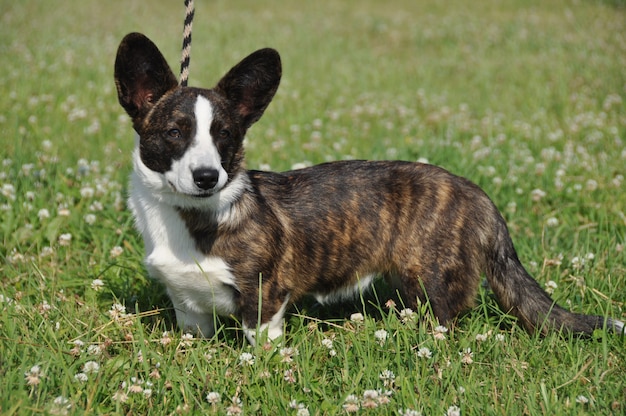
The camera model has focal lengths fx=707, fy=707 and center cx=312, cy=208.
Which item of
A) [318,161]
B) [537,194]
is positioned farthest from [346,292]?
[318,161]

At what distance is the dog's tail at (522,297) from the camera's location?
12.6 ft

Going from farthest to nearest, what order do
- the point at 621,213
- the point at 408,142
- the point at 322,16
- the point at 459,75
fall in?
the point at 322,16
the point at 459,75
the point at 408,142
the point at 621,213

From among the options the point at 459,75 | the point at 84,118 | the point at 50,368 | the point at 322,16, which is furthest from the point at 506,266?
the point at 322,16

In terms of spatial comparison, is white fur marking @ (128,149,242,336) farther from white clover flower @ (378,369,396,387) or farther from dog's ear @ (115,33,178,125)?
white clover flower @ (378,369,396,387)

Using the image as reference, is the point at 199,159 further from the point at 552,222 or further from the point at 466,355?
the point at 552,222

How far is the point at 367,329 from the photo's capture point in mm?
3746

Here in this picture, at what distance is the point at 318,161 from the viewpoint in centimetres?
651

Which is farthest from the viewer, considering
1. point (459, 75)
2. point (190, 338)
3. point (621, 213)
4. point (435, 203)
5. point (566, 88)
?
point (459, 75)

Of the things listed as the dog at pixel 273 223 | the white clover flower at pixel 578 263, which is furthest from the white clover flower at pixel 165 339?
the white clover flower at pixel 578 263

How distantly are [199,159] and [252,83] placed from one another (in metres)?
0.67

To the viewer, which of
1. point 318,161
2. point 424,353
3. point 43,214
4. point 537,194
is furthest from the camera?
point 318,161

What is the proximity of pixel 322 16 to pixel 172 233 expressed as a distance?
499 inches

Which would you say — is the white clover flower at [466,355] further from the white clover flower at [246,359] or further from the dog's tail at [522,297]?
the white clover flower at [246,359]

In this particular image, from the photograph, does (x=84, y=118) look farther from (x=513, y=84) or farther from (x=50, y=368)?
(x=513, y=84)
